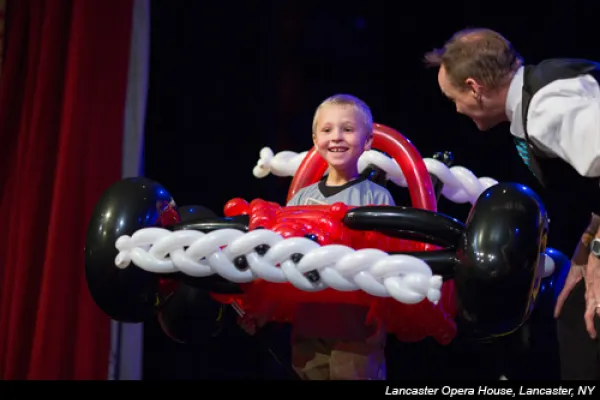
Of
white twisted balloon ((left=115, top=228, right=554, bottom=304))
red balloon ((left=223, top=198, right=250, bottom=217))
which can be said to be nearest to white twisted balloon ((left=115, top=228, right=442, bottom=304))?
white twisted balloon ((left=115, top=228, right=554, bottom=304))

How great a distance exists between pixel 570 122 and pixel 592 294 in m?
0.40

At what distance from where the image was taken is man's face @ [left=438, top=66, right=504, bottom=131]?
1.48 metres

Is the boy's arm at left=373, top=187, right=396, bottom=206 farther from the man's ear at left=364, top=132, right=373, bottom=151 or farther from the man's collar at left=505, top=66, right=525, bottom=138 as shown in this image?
the man's collar at left=505, top=66, right=525, bottom=138

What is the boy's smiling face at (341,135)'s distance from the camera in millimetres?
1717

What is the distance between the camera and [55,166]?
2299mm

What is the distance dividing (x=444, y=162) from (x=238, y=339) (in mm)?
1021

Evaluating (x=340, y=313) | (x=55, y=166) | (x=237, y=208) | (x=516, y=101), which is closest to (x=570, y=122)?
(x=516, y=101)

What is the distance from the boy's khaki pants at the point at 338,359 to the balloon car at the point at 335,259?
0.07 metres

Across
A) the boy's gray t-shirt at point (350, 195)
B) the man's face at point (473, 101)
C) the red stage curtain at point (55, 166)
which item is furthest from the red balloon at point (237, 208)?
the red stage curtain at point (55, 166)

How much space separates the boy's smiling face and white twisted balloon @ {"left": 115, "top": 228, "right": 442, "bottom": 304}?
1.54 feet

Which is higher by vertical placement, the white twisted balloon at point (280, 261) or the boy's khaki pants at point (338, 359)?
the white twisted balloon at point (280, 261)

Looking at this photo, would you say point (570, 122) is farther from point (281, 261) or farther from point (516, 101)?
point (281, 261)

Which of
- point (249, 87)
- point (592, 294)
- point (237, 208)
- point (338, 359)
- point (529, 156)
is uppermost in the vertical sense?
point (249, 87)

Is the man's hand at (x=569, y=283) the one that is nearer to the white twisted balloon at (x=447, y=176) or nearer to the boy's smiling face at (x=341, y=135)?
the white twisted balloon at (x=447, y=176)
